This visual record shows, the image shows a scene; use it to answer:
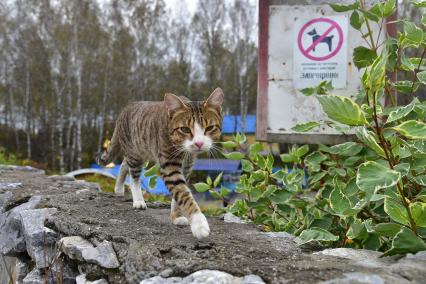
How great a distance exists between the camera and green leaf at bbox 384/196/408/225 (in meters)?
1.89

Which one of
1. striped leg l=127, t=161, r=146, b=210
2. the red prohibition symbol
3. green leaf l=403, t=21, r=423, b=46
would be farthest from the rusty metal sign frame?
green leaf l=403, t=21, r=423, b=46

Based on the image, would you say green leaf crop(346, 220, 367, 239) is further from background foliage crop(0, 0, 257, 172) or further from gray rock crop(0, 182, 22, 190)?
background foliage crop(0, 0, 257, 172)

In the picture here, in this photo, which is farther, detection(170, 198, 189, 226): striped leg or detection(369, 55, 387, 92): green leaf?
detection(170, 198, 189, 226): striped leg

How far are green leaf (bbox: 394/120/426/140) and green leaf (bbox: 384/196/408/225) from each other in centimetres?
29

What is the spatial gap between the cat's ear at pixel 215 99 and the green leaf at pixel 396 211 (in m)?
1.57

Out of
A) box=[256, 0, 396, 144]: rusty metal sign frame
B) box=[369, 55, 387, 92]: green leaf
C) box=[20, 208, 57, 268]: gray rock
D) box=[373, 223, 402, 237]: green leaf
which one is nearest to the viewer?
box=[369, 55, 387, 92]: green leaf

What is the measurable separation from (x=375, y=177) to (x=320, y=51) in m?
2.10

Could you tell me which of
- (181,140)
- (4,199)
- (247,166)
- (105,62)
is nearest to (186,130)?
(181,140)

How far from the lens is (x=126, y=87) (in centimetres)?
2528

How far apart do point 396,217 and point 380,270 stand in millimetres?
239

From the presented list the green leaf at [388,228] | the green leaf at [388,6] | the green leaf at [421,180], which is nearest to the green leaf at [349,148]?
the green leaf at [421,180]

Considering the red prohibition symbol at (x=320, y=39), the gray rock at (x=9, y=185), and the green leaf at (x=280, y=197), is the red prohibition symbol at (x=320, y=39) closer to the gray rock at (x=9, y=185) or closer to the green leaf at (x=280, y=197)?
the green leaf at (x=280, y=197)

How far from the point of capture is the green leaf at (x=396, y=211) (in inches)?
74.3

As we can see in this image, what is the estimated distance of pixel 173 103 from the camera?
10.4 feet
